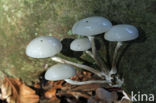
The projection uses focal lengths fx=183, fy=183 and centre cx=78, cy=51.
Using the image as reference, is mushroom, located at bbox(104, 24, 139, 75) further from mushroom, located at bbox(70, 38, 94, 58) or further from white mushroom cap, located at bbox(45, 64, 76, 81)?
white mushroom cap, located at bbox(45, 64, 76, 81)

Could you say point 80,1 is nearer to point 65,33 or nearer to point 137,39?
point 65,33

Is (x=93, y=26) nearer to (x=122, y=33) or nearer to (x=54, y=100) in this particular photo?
(x=122, y=33)

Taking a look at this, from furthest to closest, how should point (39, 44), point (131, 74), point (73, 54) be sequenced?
1. point (73, 54)
2. point (131, 74)
3. point (39, 44)

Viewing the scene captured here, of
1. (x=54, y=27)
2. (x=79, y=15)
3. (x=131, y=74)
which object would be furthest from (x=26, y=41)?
(x=131, y=74)

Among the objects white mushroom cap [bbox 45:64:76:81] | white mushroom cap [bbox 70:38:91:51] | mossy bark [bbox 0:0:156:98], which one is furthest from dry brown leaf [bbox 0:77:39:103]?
white mushroom cap [bbox 70:38:91:51]

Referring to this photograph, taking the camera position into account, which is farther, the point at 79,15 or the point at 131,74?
the point at 79,15

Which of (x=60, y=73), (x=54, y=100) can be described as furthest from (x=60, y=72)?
(x=54, y=100)

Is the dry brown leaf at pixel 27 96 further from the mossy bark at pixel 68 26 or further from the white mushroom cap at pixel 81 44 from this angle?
the white mushroom cap at pixel 81 44

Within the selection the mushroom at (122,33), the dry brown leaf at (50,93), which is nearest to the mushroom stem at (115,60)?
the mushroom at (122,33)
